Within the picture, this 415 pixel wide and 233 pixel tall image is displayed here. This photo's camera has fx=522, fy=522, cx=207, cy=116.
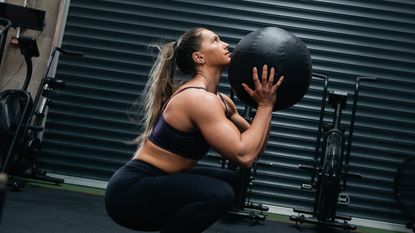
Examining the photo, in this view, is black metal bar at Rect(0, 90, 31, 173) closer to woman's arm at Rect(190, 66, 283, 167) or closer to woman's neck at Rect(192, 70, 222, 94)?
woman's neck at Rect(192, 70, 222, 94)

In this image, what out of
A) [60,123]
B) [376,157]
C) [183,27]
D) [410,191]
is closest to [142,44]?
[183,27]

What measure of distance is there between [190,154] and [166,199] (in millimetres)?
241

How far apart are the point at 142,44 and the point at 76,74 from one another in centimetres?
76

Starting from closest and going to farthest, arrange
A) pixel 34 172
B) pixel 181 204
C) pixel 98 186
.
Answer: pixel 181 204 < pixel 34 172 < pixel 98 186

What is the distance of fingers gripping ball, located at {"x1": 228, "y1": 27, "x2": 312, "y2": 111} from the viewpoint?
7.26 feet

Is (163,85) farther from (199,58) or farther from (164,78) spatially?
(199,58)

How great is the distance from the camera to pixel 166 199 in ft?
7.13

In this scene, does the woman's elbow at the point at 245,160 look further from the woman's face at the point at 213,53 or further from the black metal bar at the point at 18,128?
the black metal bar at the point at 18,128

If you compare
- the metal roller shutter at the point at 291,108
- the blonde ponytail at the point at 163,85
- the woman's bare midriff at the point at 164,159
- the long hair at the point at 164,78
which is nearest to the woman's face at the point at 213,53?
the long hair at the point at 164,78

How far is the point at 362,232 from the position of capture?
4.79 m

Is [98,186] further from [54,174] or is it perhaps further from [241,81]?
[241,81]

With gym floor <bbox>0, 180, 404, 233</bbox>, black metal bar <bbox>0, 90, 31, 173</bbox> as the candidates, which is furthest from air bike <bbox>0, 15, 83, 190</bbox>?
gym floor <bbox>0, 180, 404, 233</bbox>

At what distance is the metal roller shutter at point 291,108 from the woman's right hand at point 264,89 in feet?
10.1

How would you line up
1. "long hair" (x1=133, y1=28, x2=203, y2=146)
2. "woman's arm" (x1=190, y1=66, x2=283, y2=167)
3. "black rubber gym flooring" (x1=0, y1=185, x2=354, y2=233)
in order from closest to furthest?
"woman's arm" (x1=190, y1=66, x2=283, y2=167) < "long hair" (x1=133, y1=28, x2=203, y2=146) < "black rubber gym flooring" (x1=0, y1=185, x2=354, y2=233)
